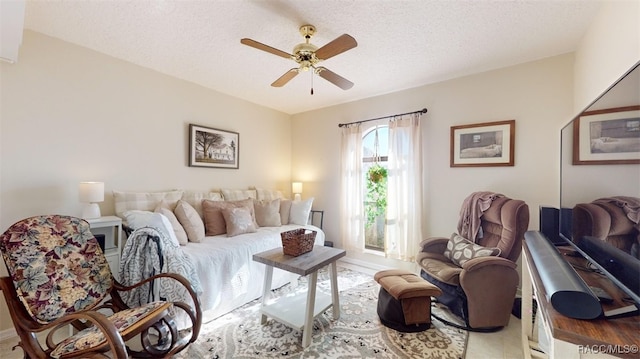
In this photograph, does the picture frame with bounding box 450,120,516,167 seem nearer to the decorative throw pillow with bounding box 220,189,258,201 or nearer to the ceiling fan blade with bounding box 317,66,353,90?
the ceiling fan blade with bounding box 317,66,353,90

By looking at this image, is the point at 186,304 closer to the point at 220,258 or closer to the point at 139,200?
the point at 220,258

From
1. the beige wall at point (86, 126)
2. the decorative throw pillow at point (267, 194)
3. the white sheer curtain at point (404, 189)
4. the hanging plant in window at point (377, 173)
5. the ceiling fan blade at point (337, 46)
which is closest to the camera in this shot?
the ceiling fan blade at point (337, 46)

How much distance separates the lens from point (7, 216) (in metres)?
2.11

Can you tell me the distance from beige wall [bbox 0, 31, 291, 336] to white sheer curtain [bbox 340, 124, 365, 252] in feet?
6.12

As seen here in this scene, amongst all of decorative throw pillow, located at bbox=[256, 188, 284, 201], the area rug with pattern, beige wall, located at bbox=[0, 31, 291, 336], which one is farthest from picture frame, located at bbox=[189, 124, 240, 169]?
the area rug with pattern

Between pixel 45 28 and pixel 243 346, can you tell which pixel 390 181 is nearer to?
pixel 243 346

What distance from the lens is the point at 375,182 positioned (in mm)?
3795

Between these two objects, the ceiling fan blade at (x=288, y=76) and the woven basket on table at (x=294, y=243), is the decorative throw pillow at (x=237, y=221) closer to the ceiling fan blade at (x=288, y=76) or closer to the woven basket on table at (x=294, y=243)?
the woven basket on table at (x=294, y=243)

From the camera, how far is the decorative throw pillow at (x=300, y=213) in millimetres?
3822

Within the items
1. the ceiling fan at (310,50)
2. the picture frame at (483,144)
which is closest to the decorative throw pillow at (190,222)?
the ceiling fan at (310,50)

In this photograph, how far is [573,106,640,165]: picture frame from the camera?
94 cm

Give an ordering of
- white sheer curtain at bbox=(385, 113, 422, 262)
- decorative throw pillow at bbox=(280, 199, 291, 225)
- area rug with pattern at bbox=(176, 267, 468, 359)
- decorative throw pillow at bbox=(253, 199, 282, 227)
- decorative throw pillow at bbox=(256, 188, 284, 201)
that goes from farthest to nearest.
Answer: decorative throw pillow at bbox=(256, 188, 284, 201)
decorative throw pillow at bbox=(280, 199, 291, 225)
decorative throw pillow at bbox=(253, 199, 282, 227)
white sheer curtain at bbox=(385, 113, 422, 262)
area rug with pattern at bbox=(176, 267, 468, 359)

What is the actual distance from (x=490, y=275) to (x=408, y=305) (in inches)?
28.3

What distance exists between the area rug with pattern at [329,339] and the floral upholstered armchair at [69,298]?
0.49 metres
